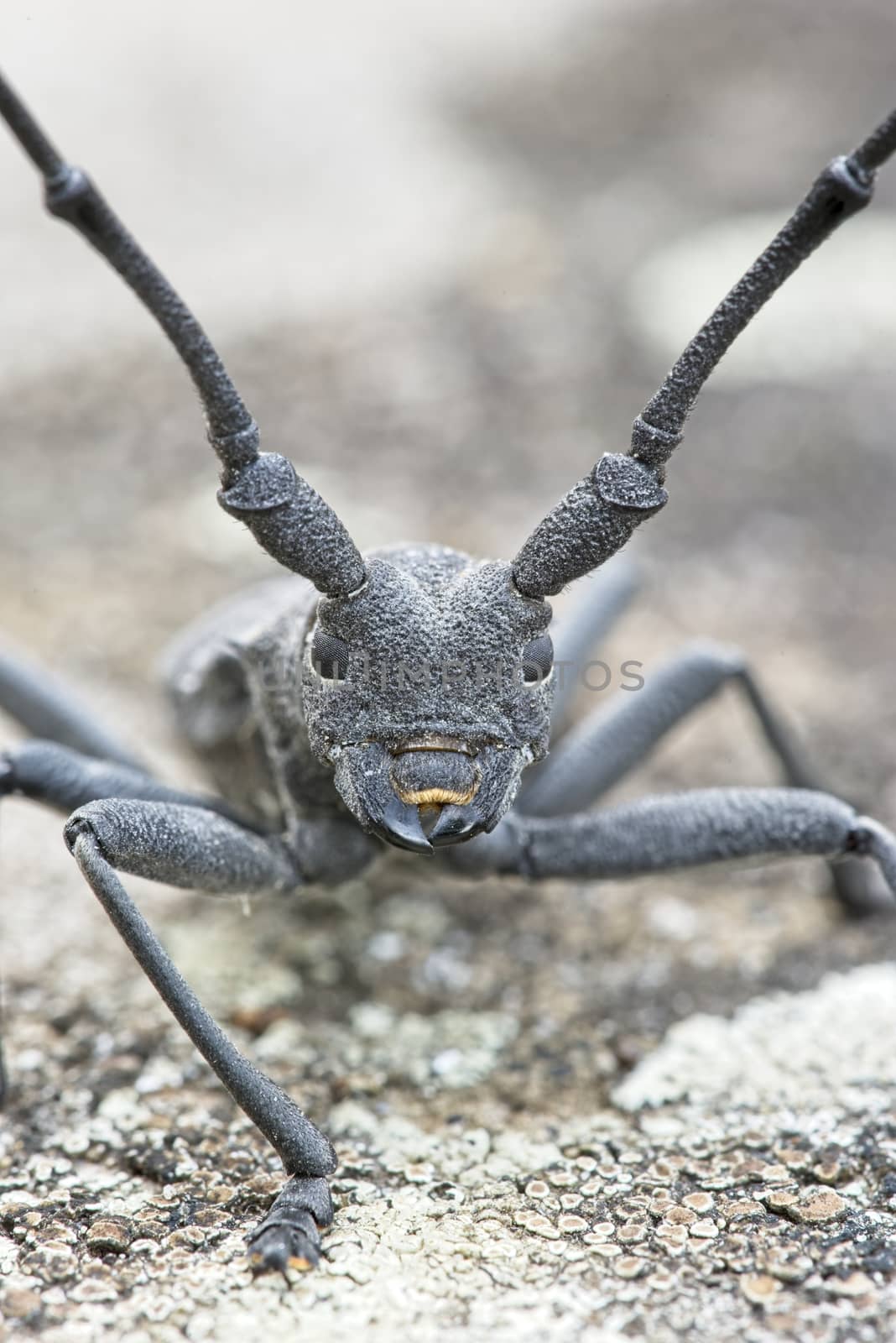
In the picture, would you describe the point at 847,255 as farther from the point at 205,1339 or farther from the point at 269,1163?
the point at 205,1339

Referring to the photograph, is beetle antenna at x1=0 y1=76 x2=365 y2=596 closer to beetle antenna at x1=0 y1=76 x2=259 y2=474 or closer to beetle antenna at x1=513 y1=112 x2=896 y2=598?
beetle antenna at x1=0 y1=76 x2=259 y2=474

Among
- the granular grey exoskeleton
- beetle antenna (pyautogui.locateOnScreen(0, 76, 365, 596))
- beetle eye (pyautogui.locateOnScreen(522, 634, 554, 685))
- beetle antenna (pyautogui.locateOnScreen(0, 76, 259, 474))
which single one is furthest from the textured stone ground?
beetle antenna (pyautogui.locateOnScreen(0, 76, 259, 474))

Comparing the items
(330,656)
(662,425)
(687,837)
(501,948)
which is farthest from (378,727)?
(501,948)

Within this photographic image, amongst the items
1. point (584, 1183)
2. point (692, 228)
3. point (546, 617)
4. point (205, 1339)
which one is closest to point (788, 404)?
point (692, 228)

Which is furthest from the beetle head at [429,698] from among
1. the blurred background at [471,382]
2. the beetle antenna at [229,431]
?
the blurred background at [471,382]

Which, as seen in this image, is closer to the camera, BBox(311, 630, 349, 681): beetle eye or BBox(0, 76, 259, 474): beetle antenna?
BBox(0, 76, 259, 474): beetle antenna

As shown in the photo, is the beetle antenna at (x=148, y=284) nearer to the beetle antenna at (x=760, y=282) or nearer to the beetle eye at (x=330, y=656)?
the beetle eye at (x=330, y=656)
